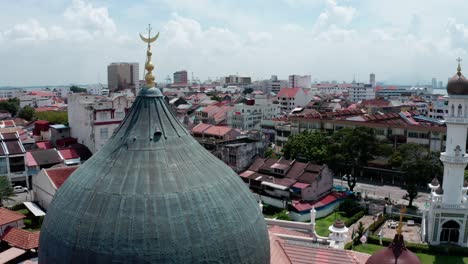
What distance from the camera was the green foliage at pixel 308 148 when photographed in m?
51.5

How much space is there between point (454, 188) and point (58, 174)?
121 ft

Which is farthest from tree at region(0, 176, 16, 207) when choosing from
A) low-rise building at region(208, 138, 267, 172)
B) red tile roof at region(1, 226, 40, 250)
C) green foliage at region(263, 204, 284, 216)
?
green foliage at region(263, 204, 284, 216)

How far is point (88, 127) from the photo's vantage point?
53.7 metres

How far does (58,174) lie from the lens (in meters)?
40.2

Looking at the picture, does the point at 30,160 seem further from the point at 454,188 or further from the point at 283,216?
the point at 454,188

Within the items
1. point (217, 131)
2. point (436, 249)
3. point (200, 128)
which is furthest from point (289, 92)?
point (436, 249)

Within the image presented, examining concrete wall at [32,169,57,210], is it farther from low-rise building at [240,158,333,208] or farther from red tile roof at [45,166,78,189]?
low-rise building at [240,158,333,208]

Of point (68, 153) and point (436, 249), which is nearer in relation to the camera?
point (436, 249)

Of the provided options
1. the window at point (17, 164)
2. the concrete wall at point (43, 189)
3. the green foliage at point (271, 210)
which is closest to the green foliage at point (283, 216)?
the green foliage at point (271, 210)

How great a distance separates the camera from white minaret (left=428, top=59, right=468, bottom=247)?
34.3 m

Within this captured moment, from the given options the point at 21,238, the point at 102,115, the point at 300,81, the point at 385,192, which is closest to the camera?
the point at 21,238

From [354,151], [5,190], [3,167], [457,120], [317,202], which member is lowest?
[317,202]

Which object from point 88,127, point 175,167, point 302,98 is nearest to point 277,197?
point 88,127

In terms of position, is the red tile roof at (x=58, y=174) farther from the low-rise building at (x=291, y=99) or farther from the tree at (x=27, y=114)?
the low-rise building at (x=291, y=99)
